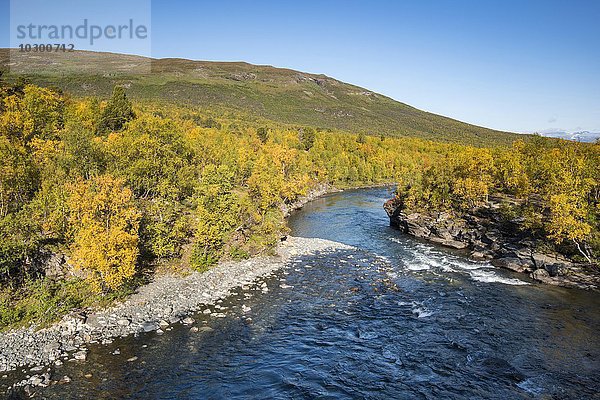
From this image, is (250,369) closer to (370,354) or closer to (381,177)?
(370,354)

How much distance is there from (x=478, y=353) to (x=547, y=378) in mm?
4187

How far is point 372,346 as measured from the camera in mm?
27875

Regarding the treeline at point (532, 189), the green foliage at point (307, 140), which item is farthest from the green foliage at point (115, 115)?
the green foliage at point (307, 140)

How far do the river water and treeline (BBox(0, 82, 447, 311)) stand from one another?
8827 millimetres

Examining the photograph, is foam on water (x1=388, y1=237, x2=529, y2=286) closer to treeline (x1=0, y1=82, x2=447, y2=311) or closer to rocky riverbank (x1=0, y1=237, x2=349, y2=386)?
rocky riverbank (x1=0, y1=237, x2=349, y2=386)

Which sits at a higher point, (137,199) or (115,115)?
(115,115)

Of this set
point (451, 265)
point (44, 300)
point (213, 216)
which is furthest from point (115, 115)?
point (451, 265)

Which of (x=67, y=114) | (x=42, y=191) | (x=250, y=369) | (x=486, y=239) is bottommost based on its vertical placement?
(x=250, y=369)

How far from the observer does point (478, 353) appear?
2673 cm

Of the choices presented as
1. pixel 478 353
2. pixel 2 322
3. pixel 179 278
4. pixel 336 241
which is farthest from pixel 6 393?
pixel 336 241

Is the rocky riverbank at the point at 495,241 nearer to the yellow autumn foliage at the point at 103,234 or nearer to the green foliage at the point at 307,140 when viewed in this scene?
the yellow autumn foliage at the point at 103,234

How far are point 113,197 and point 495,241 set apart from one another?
47.8m

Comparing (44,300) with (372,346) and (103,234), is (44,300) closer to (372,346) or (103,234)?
(103,234)

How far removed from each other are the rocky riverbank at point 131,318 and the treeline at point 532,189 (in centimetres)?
3253
